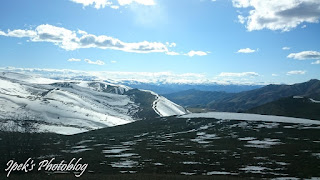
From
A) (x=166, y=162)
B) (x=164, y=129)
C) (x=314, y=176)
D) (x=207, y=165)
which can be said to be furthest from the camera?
(x=164, y=129)

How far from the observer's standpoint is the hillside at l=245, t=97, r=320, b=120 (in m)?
161

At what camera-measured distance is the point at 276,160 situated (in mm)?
56062

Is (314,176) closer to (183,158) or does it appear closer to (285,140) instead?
(183,158)

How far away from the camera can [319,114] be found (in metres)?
152

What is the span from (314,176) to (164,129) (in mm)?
102947

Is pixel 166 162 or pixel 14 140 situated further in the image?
pixel 166 162

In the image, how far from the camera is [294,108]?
179250mm

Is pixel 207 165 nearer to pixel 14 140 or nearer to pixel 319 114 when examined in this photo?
pixel 14 140

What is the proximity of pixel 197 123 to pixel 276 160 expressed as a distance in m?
90.4

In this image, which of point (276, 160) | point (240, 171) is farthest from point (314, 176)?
point (276, 160)

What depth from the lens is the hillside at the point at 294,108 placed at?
16051 centimetres

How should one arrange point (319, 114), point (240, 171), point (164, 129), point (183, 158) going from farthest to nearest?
point (319, 114) < point (164, 129) < point (183, 158) < point (240, 171)

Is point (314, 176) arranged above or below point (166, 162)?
above

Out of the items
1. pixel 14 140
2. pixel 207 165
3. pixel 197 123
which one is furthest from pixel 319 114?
pixel 14 140
